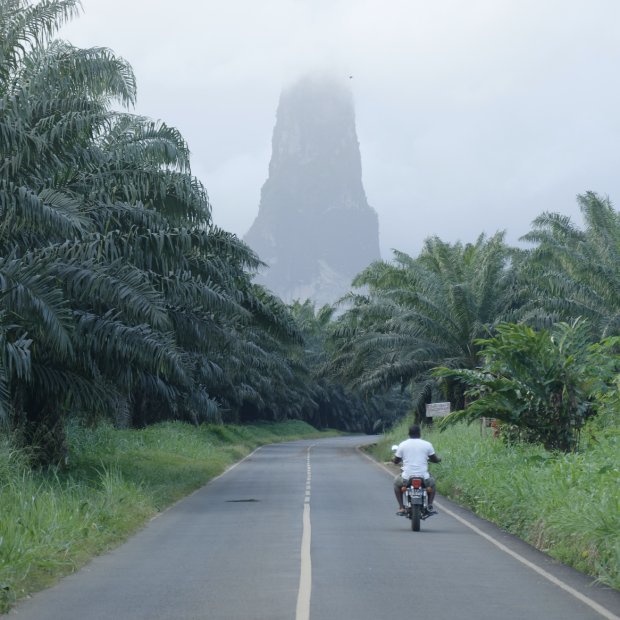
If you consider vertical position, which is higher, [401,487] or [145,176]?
[145,176]

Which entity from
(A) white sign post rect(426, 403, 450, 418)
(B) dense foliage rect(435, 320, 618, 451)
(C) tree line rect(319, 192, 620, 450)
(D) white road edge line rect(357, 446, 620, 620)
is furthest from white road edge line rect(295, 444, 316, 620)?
(A) white sign post rect(426, 403, 450, 418)

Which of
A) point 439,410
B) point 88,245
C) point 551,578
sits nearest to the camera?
point 551,578

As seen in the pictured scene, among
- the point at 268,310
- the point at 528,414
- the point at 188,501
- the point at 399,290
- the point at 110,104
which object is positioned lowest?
the point at 188,501

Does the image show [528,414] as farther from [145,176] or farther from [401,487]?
[145,176]

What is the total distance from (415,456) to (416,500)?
0.67 meters

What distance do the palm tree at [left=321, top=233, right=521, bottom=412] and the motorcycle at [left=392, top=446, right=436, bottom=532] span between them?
574 inches

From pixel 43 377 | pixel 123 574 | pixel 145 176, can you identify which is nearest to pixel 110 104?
pixel 145 176

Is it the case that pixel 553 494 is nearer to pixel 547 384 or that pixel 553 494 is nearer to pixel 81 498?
pixel 547 384

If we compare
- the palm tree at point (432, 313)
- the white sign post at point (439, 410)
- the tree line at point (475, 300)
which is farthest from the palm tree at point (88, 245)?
the palm tree at point (432, 313)

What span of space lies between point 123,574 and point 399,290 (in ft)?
71.5

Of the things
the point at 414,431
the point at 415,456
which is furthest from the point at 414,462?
the point at 414,431

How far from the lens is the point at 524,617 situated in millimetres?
6750

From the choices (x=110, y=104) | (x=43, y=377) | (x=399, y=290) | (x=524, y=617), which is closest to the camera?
(x=524, y=617)

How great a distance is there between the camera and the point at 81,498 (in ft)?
43.9
